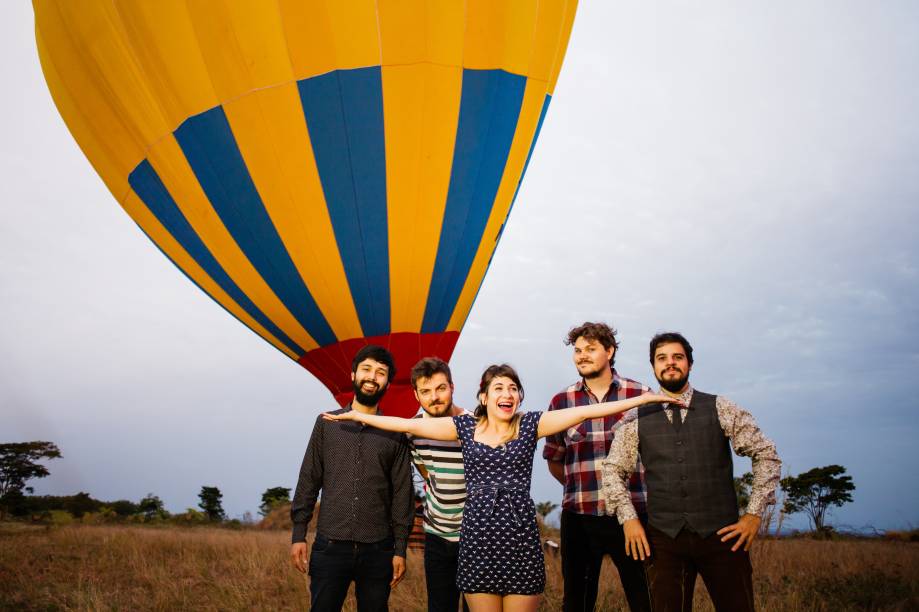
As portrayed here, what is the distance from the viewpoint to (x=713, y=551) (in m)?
3.04

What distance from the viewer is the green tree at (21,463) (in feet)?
80.3

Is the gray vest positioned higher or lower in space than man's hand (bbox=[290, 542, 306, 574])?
higher

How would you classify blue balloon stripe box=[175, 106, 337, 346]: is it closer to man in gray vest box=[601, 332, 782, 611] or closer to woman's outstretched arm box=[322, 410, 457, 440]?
woman's outstretched arm box=[322, 410, 457, 440]

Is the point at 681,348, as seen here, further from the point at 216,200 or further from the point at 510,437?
the point at 216,200

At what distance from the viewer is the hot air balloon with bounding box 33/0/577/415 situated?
655 centimetres

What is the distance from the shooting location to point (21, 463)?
979 inches

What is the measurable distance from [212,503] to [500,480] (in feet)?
76.8

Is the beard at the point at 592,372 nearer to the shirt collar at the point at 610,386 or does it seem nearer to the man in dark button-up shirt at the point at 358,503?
the shirt collar at the point at 610,386

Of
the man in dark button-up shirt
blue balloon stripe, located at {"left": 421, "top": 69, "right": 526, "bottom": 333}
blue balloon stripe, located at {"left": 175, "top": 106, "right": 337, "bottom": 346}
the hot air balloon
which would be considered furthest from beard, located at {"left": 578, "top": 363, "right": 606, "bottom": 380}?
blue balloon stripe, located at {"left": 175, "top": 106, "right": 337, "bottom": 346}

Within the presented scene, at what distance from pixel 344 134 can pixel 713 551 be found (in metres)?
5.47

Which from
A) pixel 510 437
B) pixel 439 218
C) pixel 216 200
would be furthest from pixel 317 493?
pixel 216 200

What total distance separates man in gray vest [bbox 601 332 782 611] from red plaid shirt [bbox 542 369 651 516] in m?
0.41

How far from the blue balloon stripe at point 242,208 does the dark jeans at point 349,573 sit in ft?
13.4

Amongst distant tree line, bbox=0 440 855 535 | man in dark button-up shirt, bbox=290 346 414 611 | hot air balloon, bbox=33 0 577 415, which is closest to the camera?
man in dark button-up shirt, bbox=290 346 414 611
